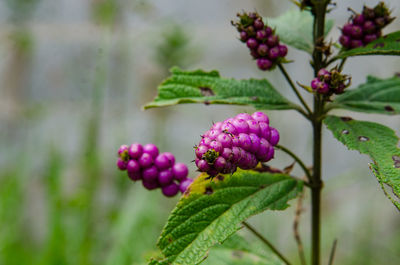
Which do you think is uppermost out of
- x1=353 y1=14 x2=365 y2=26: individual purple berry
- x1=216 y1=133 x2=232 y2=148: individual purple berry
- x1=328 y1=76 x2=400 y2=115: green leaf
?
x1=353 y1=14 x2=365 y2=26: individual purple berry

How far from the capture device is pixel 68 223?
3039mm

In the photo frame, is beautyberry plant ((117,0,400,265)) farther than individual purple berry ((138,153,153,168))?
No

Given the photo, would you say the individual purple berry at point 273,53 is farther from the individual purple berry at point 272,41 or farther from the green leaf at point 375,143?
the green leaf at point 375,143

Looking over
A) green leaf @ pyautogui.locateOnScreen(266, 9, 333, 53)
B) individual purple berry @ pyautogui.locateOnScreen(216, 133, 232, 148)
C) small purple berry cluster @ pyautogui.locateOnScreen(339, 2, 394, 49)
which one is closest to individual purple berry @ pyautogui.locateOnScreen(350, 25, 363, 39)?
small purple berry cluster @ pyautogui.locateOnScreen(339, 2, 394, 49)

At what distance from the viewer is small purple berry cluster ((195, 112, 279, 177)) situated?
0.75 metres

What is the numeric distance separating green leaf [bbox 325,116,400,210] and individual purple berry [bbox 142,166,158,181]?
15.1 inches

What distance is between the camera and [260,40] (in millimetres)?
1042

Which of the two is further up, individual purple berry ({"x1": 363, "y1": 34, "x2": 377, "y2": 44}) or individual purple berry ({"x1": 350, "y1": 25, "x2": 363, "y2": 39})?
individual purple berry ({"x1": 350, "y1": 25, "x2": 363, "y2": 39})

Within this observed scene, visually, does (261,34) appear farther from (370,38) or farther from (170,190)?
(170,190)

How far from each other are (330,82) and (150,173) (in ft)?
→ 1.37

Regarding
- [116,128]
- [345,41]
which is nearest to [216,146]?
[345,41]

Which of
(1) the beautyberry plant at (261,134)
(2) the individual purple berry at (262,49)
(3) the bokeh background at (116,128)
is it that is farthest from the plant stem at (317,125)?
(3) the bokeh background at (116,128)

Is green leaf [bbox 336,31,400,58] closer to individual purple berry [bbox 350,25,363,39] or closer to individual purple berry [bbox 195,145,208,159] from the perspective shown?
individual purple berry [bbox 350,25,363,39]

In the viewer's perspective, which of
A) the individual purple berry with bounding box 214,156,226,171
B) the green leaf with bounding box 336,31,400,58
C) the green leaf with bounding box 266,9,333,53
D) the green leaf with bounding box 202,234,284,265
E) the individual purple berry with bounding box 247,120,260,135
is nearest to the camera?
the individual purple berry with bounding box 214,156,226,171
